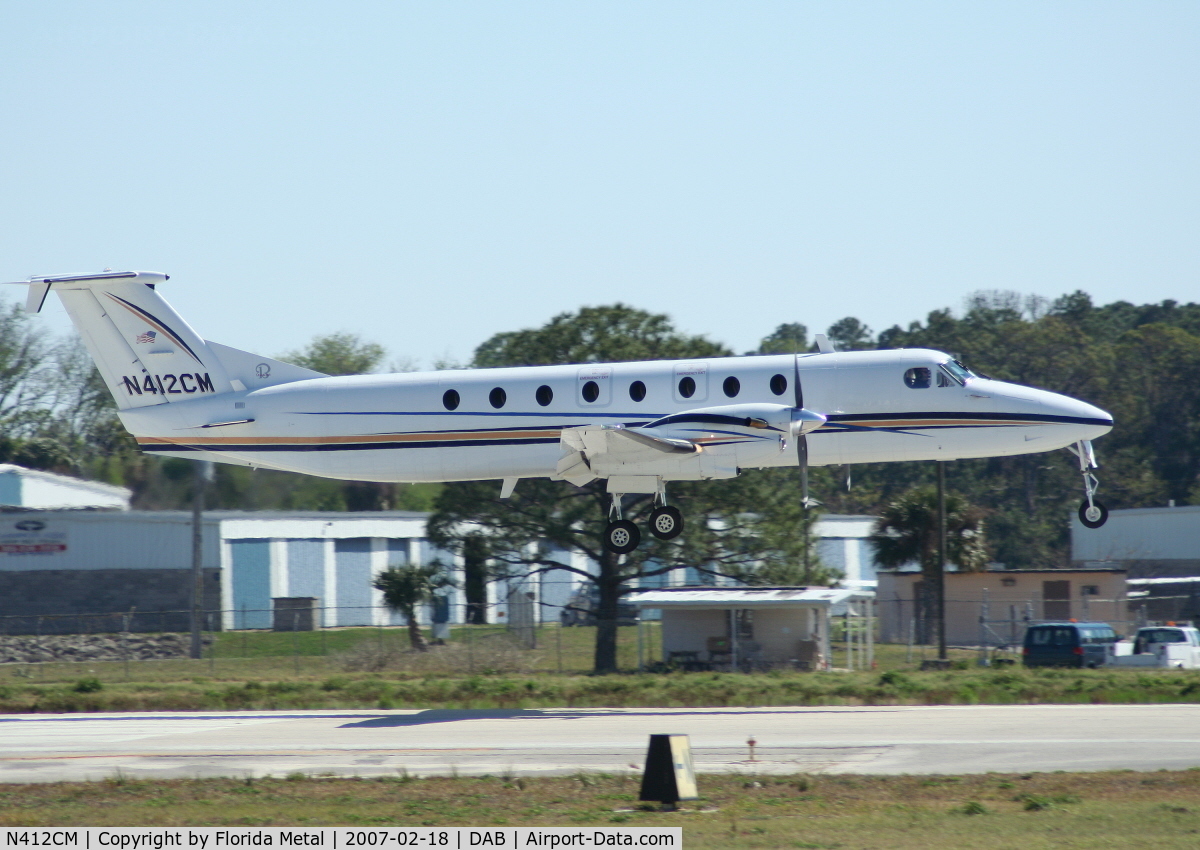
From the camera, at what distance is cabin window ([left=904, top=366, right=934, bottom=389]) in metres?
24.3

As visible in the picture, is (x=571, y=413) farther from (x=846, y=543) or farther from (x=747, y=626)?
(x=846, y=543)

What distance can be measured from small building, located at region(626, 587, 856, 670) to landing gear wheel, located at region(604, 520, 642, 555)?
8514mm

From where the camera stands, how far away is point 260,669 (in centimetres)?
3597

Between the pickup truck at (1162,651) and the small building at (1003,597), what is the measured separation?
11.0m

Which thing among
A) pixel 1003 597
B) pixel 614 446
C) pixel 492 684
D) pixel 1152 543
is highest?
pixel 614 446

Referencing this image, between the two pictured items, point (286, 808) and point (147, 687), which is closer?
point (286, 808)

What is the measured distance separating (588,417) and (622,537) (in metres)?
2.68

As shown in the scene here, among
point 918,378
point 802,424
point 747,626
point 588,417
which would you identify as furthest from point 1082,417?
point 747,626

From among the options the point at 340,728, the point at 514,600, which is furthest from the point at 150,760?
the point at 514,600

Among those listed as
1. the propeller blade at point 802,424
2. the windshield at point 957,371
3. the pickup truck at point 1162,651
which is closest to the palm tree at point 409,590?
the propeller blade at point 802,424

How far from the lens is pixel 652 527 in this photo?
2542cm

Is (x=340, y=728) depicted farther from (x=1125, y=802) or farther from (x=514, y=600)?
(x=514, y=600)

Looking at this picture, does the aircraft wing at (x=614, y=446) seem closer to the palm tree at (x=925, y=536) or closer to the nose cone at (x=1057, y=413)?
the nose cone at (x=1057, y=413)

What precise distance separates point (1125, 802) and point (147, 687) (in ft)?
81.0
